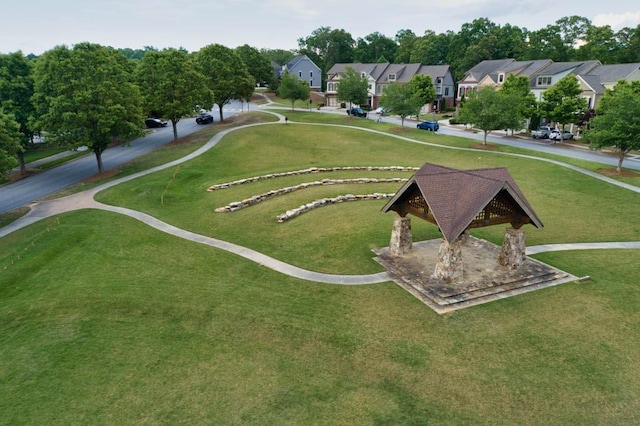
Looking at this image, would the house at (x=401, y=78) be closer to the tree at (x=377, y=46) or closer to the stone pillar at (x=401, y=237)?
the tree at (x=377, y=46)

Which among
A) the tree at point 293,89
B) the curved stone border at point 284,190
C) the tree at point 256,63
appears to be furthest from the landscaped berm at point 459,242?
the tree at point 256,63

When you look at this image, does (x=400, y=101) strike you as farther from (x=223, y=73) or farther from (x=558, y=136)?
(x=223, y=73)

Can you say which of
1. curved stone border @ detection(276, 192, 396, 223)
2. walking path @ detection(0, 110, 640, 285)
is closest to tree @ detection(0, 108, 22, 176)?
walking path @ detection(0, 110, 640, 285)

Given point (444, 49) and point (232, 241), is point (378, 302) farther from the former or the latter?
point (444, 49)

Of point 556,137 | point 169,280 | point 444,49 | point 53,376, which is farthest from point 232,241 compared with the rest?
point 444,49

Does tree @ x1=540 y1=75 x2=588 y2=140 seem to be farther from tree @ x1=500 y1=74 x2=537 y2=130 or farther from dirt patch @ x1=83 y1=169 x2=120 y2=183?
dirt patch @ x1=83 y1=169 x2=120 y2=183

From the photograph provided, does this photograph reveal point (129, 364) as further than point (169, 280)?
No
